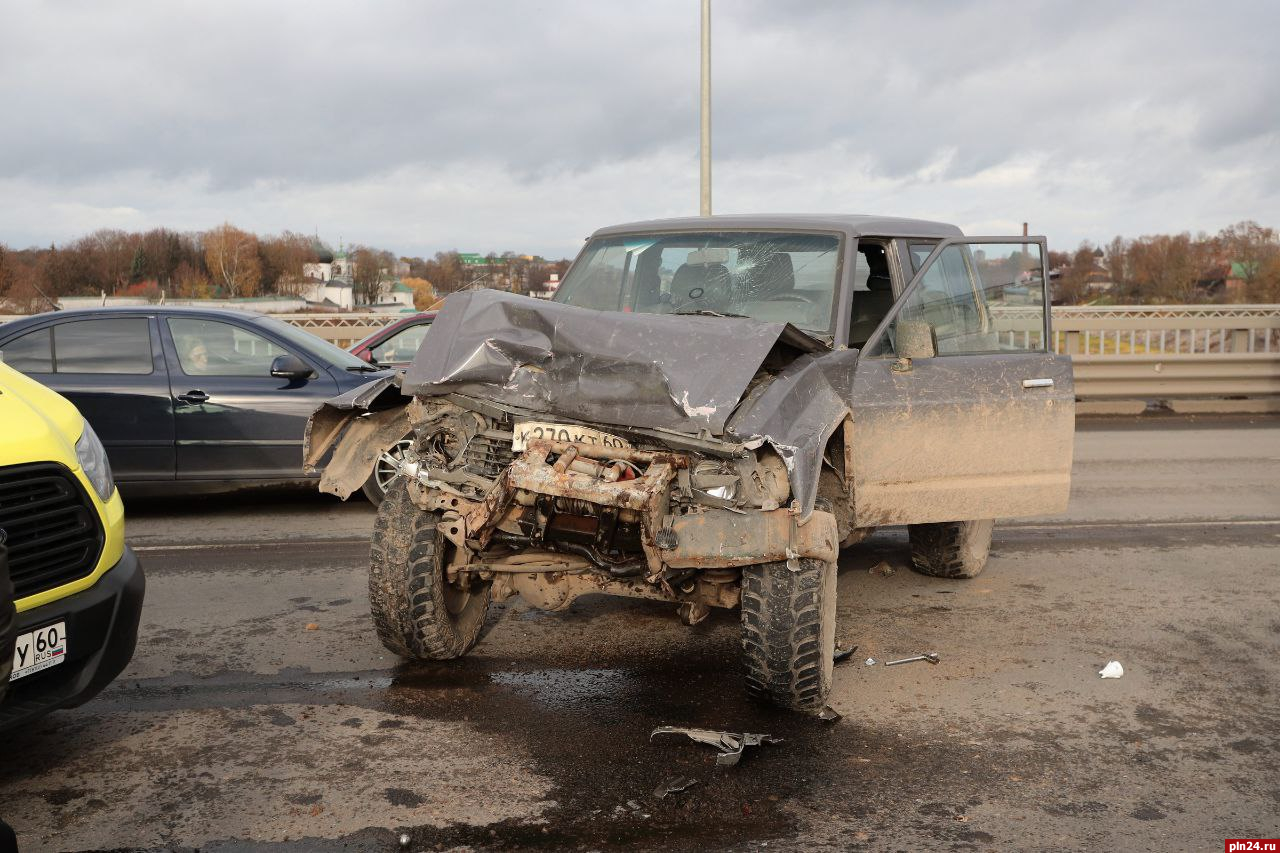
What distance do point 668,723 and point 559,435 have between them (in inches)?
46.4

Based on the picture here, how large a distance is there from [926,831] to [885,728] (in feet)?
2.87

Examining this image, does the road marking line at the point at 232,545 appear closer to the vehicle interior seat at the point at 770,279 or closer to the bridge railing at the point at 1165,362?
the vehicle interior seat at the point at 770,279

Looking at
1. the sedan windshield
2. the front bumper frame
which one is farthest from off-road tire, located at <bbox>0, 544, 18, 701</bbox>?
the sedan windshield

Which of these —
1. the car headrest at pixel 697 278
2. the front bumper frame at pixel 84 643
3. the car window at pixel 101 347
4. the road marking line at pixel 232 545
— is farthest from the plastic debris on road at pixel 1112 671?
the car window at pixel 101 347

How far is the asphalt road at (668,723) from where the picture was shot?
3.56 m

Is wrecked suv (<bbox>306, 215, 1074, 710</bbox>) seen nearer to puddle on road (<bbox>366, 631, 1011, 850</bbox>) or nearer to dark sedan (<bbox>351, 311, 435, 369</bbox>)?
puddle on road (<bbox>366, 631, 1011, 850</bbox>)

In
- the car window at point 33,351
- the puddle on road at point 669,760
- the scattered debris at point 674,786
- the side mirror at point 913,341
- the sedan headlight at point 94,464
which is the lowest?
the puddle on road at point 669,760

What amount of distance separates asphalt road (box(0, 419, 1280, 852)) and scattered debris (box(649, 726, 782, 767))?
42 mm

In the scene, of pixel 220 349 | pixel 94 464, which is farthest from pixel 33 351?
pixel 94 464

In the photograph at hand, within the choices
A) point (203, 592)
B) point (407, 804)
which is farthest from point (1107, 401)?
point (407, 804)

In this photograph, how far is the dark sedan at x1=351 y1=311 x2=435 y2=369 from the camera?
37.1 ft

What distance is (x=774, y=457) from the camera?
4.24 metres

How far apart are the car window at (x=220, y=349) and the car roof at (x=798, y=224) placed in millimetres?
3506

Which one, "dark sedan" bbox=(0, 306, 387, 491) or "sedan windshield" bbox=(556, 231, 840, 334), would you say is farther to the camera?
"dark sedan" bbox=(0, 306, 387, 491)
